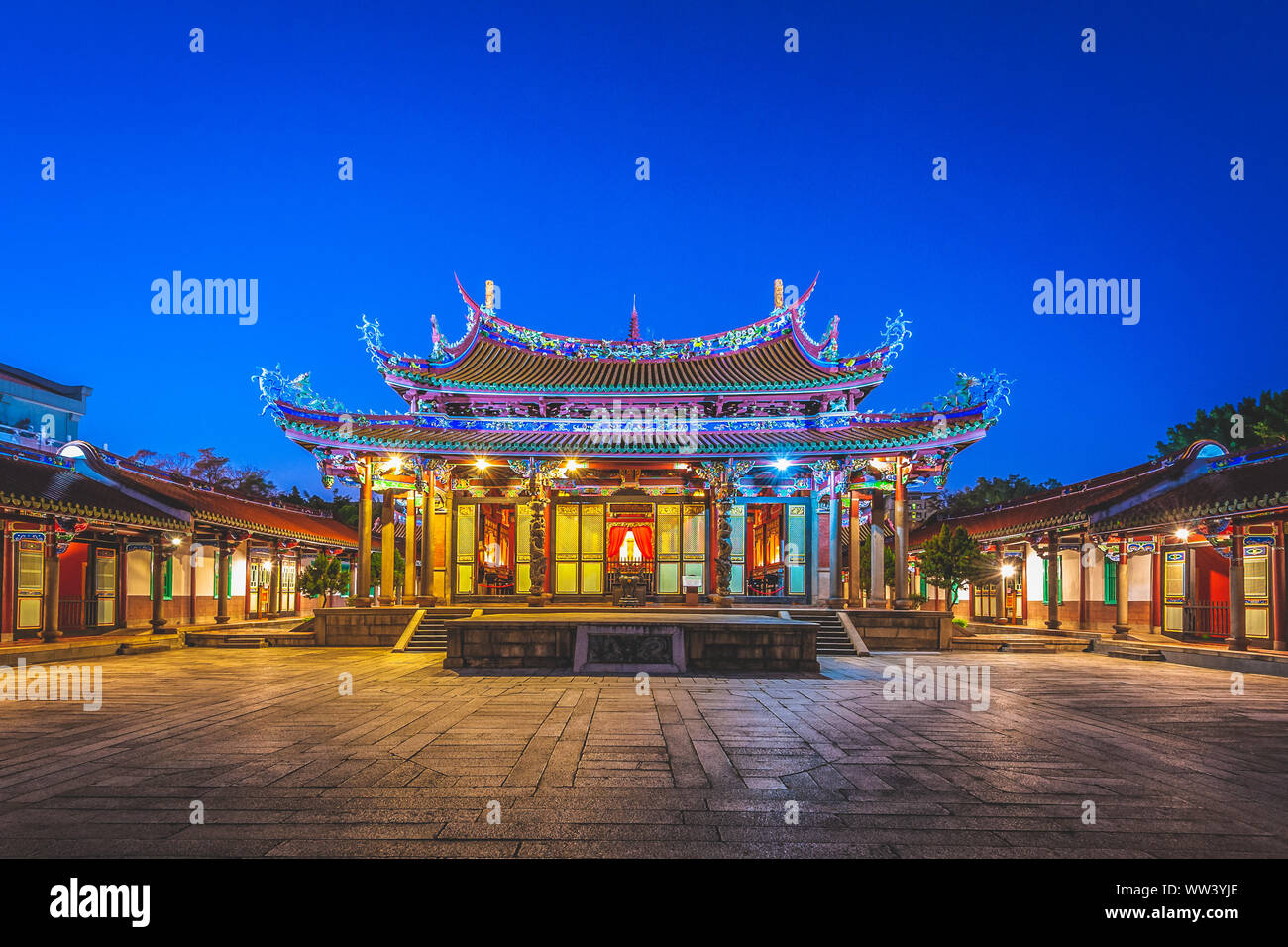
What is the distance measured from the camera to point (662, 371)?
82.5ft

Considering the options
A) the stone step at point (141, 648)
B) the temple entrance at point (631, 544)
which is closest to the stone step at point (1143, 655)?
the temple entrance at point (631, 544)

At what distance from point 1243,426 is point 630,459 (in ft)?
87.6

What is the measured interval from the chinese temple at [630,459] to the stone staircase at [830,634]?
1277mm

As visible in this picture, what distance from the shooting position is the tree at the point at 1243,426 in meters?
28.1

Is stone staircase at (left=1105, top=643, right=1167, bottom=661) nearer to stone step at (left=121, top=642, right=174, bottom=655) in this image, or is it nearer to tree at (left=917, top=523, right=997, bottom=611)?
tree at (left=917, top=523, right=997, bottom=611)

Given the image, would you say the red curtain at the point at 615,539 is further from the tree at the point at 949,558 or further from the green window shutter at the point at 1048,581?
the green window shutter at the point at 1048,581

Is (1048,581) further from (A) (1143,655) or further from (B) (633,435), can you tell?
(B) (633,435)

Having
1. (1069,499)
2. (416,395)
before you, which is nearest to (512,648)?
(416,395)

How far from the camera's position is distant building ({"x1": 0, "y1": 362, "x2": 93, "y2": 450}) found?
125ft

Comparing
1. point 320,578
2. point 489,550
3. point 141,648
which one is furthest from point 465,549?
point 141,648

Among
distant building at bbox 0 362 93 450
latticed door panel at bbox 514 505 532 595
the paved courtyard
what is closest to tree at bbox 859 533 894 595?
latticed door panel at bbox 514 505 532 595

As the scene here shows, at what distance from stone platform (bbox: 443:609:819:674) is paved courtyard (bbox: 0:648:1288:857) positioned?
2230mm

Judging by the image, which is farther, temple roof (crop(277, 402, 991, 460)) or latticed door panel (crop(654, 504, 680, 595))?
latticed door panel (crop(654, 504, 680, 595))
